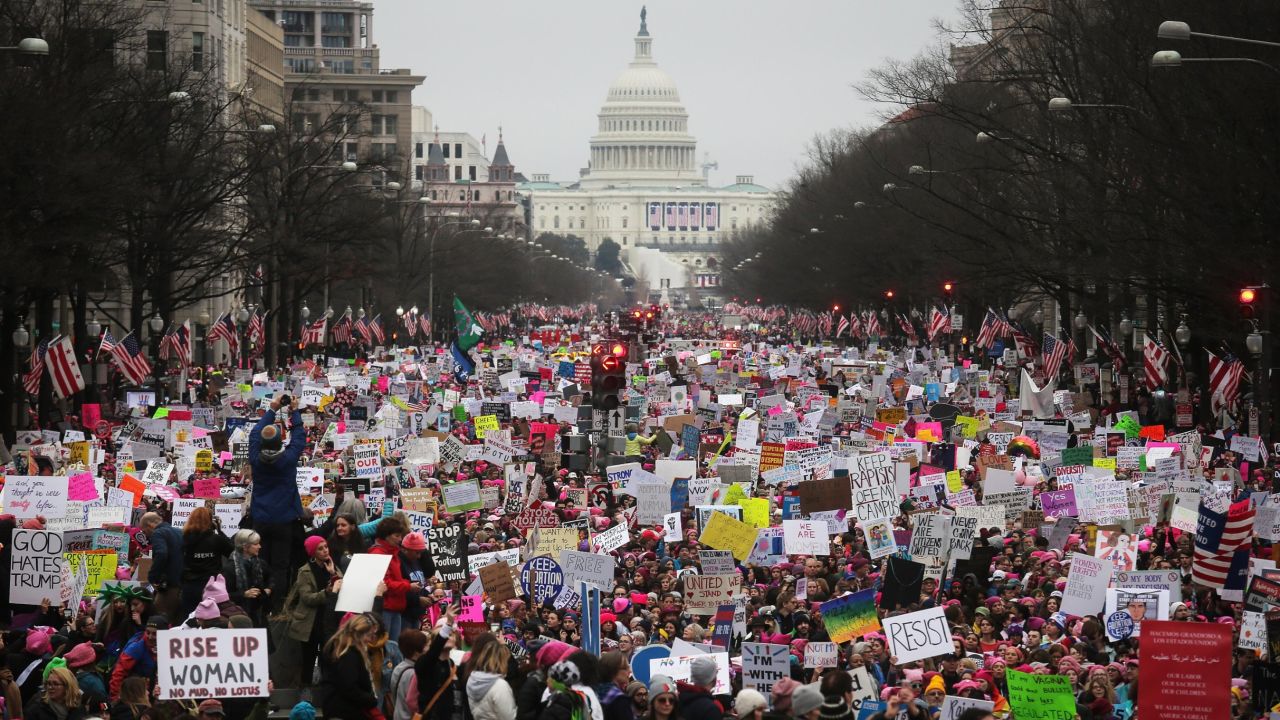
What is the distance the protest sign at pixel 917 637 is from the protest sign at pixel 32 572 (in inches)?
214

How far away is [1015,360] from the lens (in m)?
53.9

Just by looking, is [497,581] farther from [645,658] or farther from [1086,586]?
[1086,586]

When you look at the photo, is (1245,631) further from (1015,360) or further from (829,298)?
(829,298)

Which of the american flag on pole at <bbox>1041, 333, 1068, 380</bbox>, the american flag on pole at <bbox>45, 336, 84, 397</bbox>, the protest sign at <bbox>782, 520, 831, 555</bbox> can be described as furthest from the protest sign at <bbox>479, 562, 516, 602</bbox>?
the american flag on pole at <bbox>1041, 333, 1068, 380</bbox>

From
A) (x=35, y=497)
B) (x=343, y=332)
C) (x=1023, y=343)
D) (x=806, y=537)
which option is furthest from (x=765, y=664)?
(x=343, y=332)

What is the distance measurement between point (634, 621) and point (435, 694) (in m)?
3.44

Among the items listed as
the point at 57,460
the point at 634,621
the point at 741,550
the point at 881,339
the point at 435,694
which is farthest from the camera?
the point at 881,339

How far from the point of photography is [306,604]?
1479 centimetres

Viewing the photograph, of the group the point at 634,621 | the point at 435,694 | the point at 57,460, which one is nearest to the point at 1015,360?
the point at 57,460

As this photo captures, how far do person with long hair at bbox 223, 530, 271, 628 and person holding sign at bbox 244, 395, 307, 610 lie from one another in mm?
503

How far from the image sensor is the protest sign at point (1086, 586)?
16.9 m

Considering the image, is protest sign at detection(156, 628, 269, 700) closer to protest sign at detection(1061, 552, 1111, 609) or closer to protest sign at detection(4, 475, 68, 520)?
protest sign at detection(1061, 552, 1111, 609)

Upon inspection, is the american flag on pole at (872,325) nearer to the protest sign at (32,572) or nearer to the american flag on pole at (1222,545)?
the american flag on pole at (1222,545)

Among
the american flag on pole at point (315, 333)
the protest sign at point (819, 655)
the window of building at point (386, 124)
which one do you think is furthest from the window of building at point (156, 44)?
the window of building at point (386, 124)
